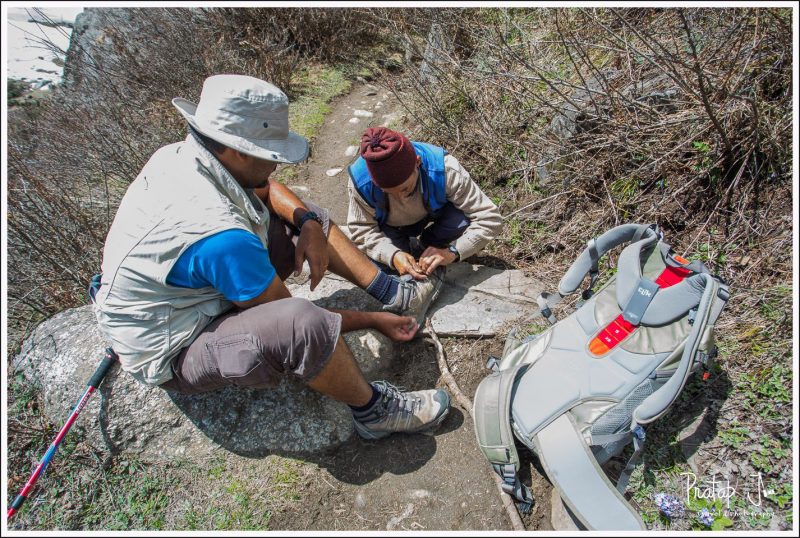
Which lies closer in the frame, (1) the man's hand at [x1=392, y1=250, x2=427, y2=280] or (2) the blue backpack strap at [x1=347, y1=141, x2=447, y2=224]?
(2) the blue backpack strap at [x1=347, y1=141, x2=447, y2=224]

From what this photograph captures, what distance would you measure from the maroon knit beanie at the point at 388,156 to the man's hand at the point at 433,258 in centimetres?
58

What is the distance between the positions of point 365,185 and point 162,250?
50.6 inches

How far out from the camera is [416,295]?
114 inches

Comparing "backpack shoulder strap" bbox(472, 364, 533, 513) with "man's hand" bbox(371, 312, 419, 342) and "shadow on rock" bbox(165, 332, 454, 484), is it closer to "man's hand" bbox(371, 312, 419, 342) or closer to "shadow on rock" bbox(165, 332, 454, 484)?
"shadow on rock" bbox(165, 332, 454, 484)

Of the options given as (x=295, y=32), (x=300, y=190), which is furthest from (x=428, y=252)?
(x=295, y=32)

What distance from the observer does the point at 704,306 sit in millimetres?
1926

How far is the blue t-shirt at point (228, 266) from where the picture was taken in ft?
6.15

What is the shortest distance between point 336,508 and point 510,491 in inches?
33.3

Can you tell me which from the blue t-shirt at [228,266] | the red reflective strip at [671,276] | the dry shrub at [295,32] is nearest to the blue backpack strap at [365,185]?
the blue t-shirt at [228,266]

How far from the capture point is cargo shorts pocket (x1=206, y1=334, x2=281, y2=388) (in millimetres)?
2035

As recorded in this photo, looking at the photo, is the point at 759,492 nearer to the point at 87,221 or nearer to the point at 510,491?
the point at 510,491

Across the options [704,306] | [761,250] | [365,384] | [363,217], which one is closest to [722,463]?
[704,306]

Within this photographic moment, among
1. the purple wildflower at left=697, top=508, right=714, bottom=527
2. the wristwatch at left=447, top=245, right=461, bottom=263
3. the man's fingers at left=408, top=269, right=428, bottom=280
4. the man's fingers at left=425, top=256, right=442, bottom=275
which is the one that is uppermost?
the purple wildflower at left=697, top=508, right=714, bottom=527

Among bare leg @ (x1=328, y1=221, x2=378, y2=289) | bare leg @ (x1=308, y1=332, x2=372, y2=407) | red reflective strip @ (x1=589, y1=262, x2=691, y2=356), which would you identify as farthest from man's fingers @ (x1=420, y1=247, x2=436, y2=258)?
red reflective strip @ (x1=589, y1=262, x2=691, y2=356)
